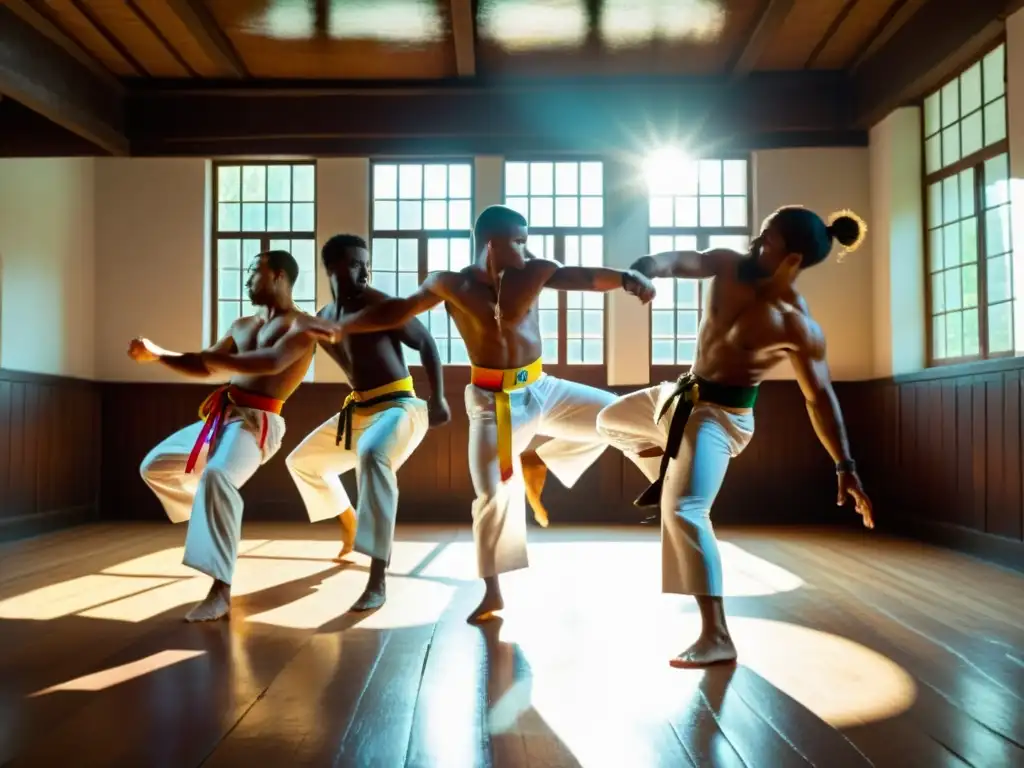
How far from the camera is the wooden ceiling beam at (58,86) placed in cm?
431

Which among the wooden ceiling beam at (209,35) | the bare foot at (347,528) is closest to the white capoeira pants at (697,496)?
the bare foot at (347,528)

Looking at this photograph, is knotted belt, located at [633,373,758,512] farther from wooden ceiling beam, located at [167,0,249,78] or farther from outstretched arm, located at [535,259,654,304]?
wooden ceiling beam, located at [167,0,249,78]

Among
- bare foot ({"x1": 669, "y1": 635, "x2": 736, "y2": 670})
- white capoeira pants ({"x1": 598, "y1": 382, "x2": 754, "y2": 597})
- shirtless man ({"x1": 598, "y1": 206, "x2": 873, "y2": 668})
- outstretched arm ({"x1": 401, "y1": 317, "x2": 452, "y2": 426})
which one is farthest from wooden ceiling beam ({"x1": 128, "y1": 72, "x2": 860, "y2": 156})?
bare foot ({"x1": 669, "y1": 635, "x2": 736, "y2": 670})

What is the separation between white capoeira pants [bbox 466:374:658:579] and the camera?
127 inches

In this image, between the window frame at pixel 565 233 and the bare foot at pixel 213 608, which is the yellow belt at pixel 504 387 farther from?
the window frame at pixel 565 233

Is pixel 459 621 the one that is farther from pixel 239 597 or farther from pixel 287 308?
pixel 287 308

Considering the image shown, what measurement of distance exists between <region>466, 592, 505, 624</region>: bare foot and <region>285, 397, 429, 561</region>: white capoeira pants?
19.4 inches

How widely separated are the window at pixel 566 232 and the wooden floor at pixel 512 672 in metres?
2.86

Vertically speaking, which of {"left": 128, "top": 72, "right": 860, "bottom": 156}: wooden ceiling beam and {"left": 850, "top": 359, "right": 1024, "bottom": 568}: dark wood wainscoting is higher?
{"left": 128, "top": 72, "right": 860, "bottom": 156}: wooden ceiling beam

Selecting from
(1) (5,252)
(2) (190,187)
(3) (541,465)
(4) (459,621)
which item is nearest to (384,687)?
(4) (459,621)

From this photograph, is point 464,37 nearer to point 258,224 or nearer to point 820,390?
point 820,390

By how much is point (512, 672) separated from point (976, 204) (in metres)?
4.50

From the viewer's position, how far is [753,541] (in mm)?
5660

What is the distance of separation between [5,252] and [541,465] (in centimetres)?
428
